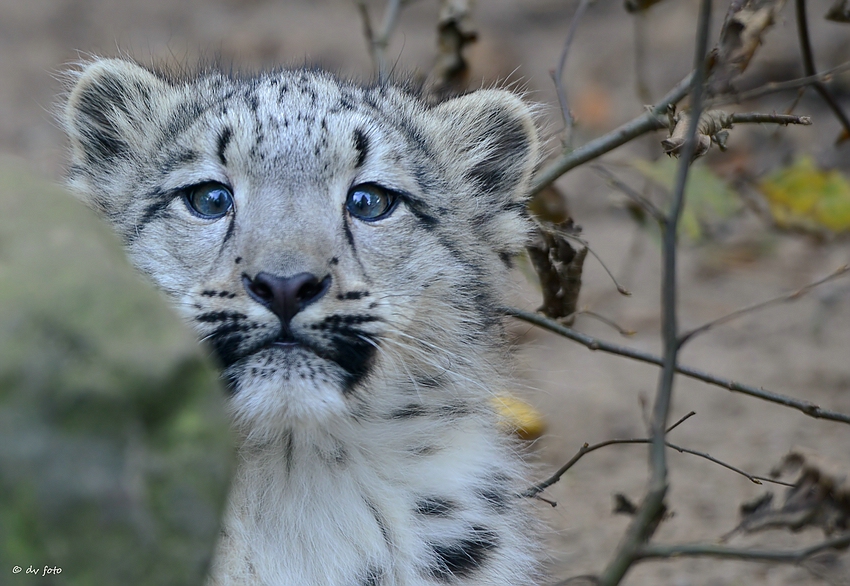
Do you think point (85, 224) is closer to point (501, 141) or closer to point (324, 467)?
point (324, 467)

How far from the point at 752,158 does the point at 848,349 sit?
7.17 feet

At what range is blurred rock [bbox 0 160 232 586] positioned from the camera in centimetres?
234

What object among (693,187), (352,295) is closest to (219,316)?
(352,295)

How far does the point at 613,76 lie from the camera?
12.1 meters

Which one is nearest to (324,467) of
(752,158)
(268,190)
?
(268,190)

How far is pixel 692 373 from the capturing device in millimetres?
4340

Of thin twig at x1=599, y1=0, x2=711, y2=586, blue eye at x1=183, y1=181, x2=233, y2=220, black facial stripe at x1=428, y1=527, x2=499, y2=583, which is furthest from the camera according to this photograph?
blue eye at x1=183, y1=181, x2=233, y2=220

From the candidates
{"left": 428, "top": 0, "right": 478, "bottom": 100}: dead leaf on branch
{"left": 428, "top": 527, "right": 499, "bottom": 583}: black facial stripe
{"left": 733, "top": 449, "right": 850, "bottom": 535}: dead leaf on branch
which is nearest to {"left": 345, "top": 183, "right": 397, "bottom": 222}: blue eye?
{"left": 428, "top": 527, "right": 499, "bottom": 583}: black facial stripe

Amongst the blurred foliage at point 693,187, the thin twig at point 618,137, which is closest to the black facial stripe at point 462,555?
the thin twig at point 618,137

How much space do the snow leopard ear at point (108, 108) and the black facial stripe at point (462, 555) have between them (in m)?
2.41

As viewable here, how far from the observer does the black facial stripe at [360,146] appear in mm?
4129

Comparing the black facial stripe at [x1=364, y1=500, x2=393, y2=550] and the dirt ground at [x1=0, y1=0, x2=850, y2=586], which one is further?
the dirt ground at [x1=0, y1=0, x2=850, y2=586]

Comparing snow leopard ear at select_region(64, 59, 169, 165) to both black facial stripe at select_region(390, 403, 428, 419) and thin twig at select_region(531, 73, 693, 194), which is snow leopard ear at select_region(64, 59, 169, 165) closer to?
black facial stripe at select_region(390, 403, 428, 419)

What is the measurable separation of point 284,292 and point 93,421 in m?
1.02
